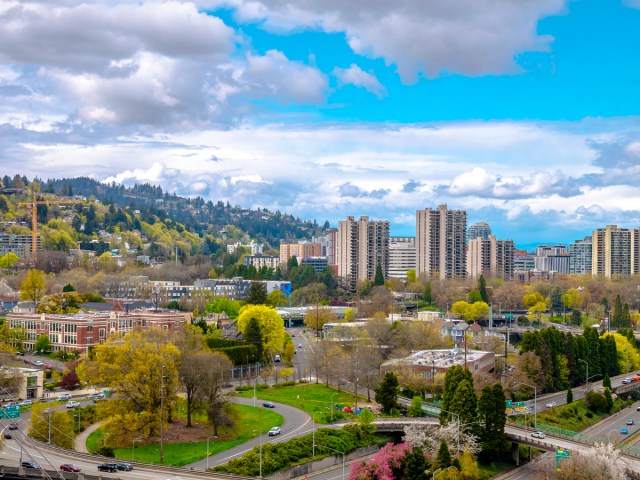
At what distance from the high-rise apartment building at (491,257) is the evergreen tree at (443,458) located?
118017mm

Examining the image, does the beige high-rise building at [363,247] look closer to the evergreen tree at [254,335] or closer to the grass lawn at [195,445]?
the evergreen tree at [254,335]

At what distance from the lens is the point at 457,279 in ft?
477

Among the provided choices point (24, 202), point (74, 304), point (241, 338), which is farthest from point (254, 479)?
point (24, 202)

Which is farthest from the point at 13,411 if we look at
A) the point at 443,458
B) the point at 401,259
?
the point at 401,259

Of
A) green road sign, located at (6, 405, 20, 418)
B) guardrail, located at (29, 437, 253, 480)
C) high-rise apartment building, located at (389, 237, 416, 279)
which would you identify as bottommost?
guardrail, located at (29, 437, 253, 480)

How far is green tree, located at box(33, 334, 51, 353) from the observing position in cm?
7156

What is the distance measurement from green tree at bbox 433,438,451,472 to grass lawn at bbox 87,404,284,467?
10.3 m

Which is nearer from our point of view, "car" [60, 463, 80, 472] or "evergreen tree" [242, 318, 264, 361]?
"car" [60, 463, 80, 472]

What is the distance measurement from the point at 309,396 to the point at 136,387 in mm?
16466

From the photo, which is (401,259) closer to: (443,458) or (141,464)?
(443,458)

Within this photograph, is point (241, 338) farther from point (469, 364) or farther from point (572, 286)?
point (572, 286)

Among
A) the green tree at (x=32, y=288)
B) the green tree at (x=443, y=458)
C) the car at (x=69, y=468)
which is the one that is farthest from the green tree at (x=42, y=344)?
the green tree at (x=443, y=458)

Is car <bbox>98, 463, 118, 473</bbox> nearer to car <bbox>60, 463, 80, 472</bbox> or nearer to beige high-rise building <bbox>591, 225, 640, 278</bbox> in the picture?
car <bbox>60, 463, 80, 472</bbox>

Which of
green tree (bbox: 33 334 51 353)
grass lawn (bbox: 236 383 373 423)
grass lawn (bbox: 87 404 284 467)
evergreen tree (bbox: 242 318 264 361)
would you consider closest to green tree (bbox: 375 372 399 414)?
grass lawn (bbox: 236 383 373 423)
